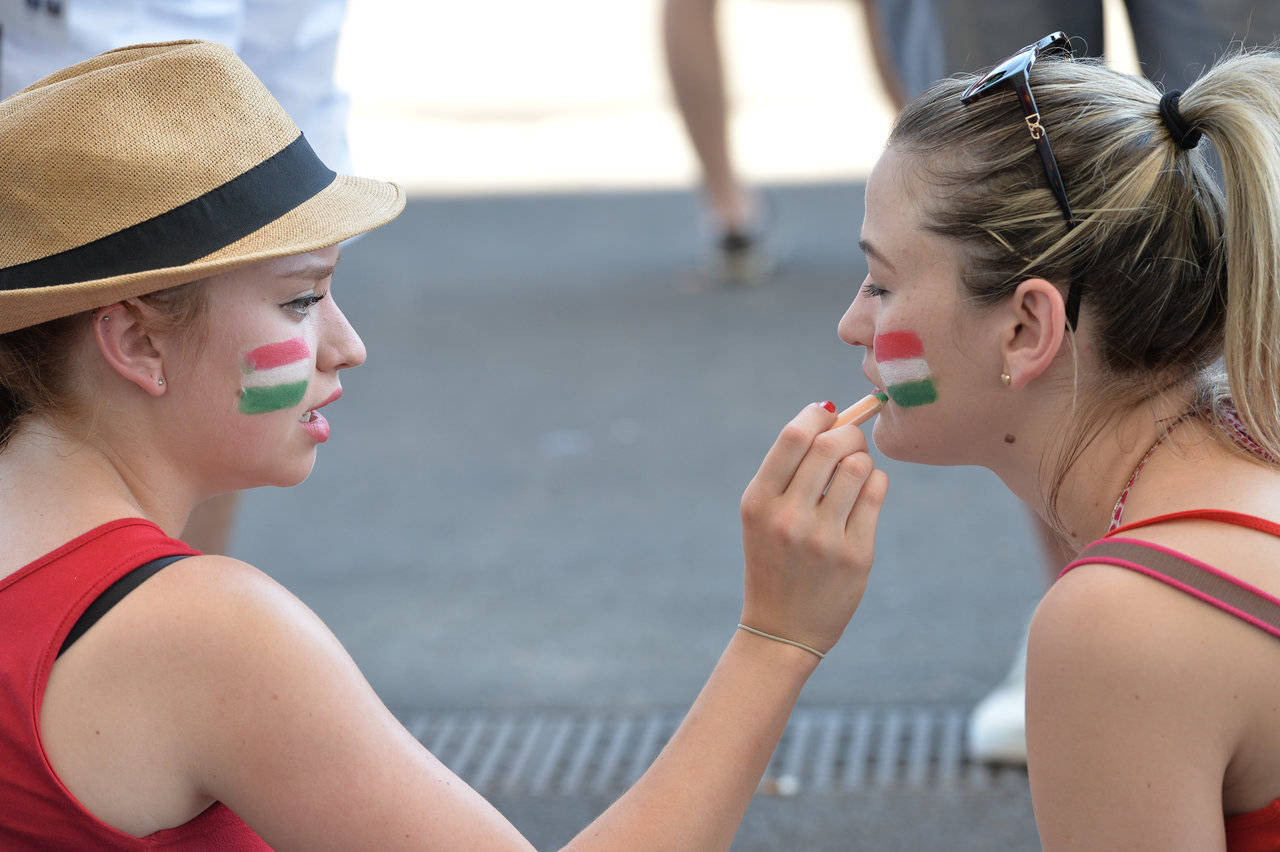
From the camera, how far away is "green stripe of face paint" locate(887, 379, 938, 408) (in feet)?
6.31

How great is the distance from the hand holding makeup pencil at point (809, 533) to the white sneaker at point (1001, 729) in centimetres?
146

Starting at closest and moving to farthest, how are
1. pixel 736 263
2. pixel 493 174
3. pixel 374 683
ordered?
pixel 374 683 → pixel 736 263 → pixel 493 174

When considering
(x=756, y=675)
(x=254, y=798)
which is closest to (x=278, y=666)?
(x=254, y=798)

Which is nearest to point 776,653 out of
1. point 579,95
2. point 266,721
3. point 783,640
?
point 783,640

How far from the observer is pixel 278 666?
5.17ft

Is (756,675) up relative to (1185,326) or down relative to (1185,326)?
down

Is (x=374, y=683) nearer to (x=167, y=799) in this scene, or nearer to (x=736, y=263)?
(x=167, y=799)

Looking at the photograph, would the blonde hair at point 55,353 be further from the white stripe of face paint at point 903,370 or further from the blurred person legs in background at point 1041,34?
the blurred person legs in background at point 1041,34

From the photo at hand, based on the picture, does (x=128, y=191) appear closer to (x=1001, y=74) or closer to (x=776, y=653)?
(x=776, y=653)

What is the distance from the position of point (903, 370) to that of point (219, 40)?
4.68ft

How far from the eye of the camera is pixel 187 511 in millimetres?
1889

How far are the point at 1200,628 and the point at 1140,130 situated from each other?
594 mm

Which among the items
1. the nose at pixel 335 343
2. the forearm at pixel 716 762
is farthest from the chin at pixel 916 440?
the nose at pixel 335 343

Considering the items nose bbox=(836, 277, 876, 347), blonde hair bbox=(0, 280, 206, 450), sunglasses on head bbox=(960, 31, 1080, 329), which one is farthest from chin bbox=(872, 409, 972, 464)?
blonde hair bbox=(0, 280, 206, 450)
